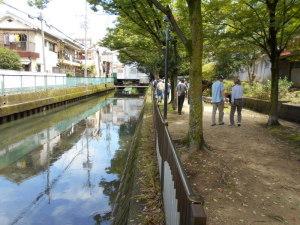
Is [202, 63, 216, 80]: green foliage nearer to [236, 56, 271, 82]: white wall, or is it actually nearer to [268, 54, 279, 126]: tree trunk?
[236, 56, 271, 82]: white wall

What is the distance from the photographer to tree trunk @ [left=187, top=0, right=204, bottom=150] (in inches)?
355

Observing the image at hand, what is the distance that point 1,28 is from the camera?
1699 inches

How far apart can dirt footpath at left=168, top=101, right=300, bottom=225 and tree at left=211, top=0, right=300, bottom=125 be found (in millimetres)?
3550

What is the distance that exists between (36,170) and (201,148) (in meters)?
5.77

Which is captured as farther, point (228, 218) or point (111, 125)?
point (111, 125)

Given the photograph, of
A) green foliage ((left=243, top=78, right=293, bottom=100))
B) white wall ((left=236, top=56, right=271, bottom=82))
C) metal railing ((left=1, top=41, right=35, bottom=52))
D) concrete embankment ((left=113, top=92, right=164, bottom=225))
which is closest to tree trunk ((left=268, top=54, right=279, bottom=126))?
green foliage ((left=243, top=78, right=293, bottom=100))

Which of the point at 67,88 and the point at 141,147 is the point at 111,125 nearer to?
the point at 141,147

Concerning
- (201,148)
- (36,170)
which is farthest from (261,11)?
(36,170)

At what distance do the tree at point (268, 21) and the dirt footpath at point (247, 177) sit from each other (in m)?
3.55

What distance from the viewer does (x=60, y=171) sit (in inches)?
481

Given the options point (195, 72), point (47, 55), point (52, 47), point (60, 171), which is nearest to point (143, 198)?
point (195, 72)

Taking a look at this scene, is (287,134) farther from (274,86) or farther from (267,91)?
(267,91)

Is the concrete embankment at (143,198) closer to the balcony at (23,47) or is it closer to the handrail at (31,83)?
the handrail at (31,83)

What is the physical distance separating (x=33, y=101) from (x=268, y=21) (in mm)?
18173
